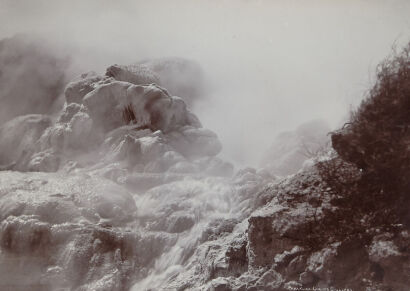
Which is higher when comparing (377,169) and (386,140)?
(386,140)

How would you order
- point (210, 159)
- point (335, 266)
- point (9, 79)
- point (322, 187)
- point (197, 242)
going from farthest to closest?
point (9, 79)
point (210, 159)
point (197, 242)
point (322, 187)
point (335, 266)

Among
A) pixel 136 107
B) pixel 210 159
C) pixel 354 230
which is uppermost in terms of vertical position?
pixel 136 107

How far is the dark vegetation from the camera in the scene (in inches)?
293

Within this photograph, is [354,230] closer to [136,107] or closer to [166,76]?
[136,107]

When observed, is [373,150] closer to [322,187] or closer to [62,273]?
[322,187]

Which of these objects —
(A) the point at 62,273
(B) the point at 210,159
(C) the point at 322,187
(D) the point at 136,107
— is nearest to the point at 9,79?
(D) the point at 136,107

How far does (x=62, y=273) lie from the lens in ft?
46.1

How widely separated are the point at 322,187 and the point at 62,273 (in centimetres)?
935

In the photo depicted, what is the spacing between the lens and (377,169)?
7.73m

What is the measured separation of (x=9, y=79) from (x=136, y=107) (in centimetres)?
1400

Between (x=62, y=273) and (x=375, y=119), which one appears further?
(x=62, y=273)

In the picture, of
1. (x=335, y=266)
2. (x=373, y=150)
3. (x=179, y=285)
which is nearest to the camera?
(x=335, y=266)

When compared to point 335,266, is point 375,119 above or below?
above

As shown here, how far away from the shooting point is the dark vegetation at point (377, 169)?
7.43 meters
